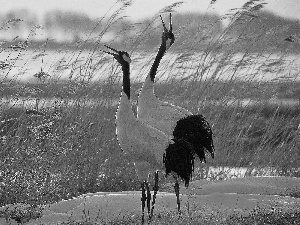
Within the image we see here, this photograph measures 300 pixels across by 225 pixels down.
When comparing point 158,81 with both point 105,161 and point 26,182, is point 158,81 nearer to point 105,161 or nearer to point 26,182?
point 105,161

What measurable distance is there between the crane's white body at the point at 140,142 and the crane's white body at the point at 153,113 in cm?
39

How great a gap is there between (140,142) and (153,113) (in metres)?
0.58

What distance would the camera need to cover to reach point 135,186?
715 centimetres

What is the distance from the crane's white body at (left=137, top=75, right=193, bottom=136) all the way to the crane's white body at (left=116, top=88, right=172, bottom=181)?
0.39m

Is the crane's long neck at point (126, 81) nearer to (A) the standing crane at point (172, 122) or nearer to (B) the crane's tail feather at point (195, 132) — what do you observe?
(A) the standing crane at point (172, 122)

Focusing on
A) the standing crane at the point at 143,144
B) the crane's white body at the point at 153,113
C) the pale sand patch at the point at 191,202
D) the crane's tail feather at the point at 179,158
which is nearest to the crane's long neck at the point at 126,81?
the standing crane at the point at 143,144

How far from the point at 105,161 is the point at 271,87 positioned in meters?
3.53

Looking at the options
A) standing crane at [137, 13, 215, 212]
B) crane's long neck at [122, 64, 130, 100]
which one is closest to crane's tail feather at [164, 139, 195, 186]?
standing crane at [137, 13, 215, 212]

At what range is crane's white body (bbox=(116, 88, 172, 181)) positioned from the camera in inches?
195

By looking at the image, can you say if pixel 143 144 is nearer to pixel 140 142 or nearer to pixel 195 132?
pixel 140 142

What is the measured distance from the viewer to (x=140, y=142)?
4.96m

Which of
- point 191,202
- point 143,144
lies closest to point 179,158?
point 143,144

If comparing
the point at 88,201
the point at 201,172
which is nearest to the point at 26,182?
the point at 88,201

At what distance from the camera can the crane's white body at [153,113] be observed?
17.9ft
